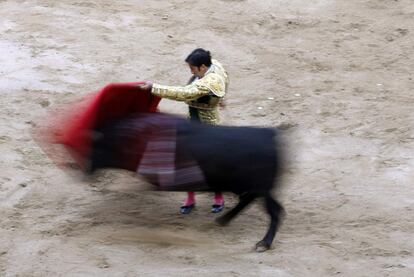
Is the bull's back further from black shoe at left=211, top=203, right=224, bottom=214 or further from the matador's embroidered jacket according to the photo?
black shoe at left=211, top=203, right=224, bottom=214

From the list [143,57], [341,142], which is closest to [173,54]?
[143,57]

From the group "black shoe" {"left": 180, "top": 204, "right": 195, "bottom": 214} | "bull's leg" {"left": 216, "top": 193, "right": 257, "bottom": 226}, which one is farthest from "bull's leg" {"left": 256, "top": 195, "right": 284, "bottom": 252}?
"black shoe" {"left": 180, "top": 204, "right": 195, "bottom": 214}

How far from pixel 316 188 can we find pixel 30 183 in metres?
2.47

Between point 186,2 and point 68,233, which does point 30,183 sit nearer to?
point 68,233

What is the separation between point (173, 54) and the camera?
34.5 feet

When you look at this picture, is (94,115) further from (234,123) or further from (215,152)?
(234,123)

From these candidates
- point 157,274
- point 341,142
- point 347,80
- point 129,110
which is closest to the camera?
point 157,274

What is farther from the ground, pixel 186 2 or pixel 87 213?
pixel 186 2

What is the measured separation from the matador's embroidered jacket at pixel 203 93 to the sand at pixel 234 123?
837 mm

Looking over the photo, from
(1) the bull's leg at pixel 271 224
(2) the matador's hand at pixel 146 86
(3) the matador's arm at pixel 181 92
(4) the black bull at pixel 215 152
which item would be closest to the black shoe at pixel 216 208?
(4) the black bull at pixel 215 152

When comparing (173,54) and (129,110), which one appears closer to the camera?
(129,110)

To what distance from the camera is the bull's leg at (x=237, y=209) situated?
680 cm

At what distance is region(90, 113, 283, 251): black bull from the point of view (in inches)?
257

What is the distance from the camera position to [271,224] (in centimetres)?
676
